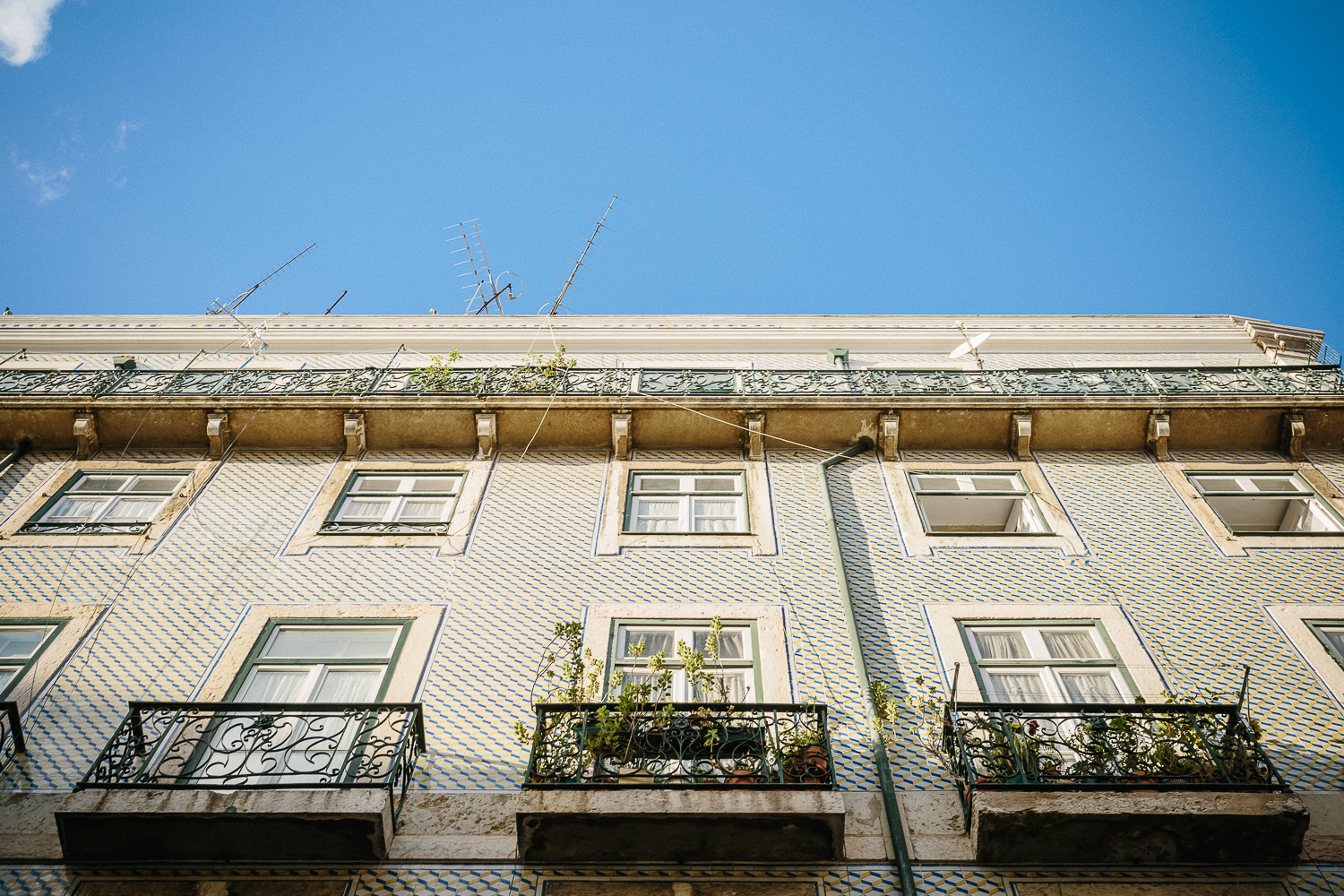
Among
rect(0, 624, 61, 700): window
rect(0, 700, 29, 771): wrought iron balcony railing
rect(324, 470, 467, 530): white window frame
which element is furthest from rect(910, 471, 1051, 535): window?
rect(0, 624, 61, 700): window

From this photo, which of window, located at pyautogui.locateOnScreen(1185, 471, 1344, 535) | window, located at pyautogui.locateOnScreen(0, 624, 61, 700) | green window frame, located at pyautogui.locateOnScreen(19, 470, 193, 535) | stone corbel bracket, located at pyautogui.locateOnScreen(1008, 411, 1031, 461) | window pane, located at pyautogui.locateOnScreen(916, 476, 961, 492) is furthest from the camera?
stone corbel bracket, located at pyautogui.locateOnScreen(1008, 411, 1031, 461)

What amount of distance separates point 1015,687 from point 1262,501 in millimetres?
4446

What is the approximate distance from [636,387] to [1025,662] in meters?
5.14

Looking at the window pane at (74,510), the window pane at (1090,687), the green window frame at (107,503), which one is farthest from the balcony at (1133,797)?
the window pane at (74,510)

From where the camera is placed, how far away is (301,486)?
33.4 ft

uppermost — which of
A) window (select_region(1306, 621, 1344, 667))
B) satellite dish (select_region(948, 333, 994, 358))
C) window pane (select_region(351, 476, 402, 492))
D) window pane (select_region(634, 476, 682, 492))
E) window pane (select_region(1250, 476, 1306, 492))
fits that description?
satellite dish (select_region(948, 333, 994, 358))

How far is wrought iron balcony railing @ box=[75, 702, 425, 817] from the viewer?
21.2 feet

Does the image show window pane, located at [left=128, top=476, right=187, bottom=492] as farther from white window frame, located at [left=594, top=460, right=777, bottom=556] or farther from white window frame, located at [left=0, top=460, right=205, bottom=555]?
white window frame, located at [left=594, top=460, right=777, bottom=556]

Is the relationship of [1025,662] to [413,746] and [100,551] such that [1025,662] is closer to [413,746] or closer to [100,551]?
[413,746]

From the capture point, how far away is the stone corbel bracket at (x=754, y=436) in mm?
10641

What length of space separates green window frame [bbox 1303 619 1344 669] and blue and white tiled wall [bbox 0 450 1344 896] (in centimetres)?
31

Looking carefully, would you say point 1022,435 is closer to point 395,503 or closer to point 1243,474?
point 1243,474

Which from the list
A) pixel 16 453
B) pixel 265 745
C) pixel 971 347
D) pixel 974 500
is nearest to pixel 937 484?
pixel 974 500

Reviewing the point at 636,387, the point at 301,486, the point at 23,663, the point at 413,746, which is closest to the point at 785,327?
the point at 636,387
